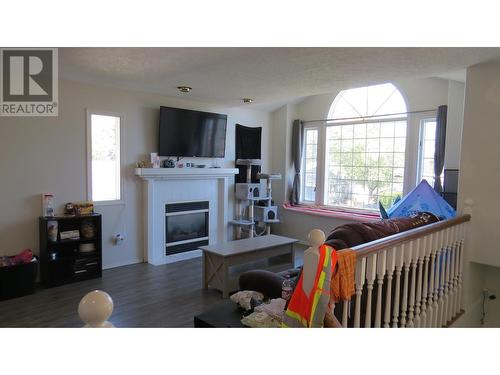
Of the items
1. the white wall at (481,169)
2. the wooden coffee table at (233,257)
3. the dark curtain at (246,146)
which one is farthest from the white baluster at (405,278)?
the dark curtain at (246,146)

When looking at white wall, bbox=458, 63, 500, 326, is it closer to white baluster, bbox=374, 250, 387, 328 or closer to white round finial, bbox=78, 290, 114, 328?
white baluster, bbox=374, 250, 387, 328

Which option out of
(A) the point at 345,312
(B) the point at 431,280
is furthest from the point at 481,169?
(A) the point at 345,312

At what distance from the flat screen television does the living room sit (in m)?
0.02

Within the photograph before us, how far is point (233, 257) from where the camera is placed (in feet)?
12.2

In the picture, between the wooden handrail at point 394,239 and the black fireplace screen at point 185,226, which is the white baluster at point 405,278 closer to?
the wooden handrail at point 394,239

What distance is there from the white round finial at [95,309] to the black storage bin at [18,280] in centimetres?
337

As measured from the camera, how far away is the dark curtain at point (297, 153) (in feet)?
20.4

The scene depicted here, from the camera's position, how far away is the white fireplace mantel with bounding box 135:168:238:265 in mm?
4777

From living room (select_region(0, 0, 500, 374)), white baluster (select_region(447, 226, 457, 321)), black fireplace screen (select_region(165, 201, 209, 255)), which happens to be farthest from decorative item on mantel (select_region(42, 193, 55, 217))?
white baluster (select_region(447, 226, 457, 321))

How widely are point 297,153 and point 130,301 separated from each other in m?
3.84

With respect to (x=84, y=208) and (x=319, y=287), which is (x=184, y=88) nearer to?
(x=84, y=208)

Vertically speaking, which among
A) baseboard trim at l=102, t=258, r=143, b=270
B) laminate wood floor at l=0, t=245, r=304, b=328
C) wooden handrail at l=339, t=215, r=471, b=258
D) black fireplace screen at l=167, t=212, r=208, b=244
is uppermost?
wooden handrail at l=339, t=215, r=471, b=258

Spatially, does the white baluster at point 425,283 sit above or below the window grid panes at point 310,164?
below

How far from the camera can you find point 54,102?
12.7 ft
